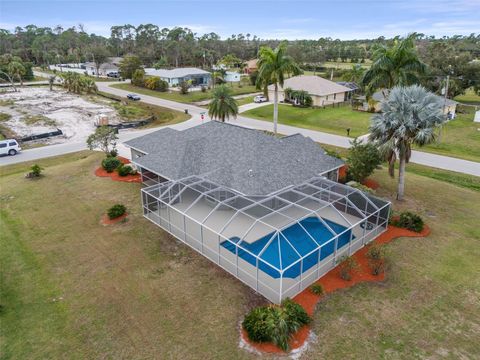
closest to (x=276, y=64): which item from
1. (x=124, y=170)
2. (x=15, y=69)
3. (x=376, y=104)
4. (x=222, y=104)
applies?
(x=222, y=104)

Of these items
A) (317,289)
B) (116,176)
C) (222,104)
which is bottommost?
(317,289)

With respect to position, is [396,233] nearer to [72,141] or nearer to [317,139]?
[317,139]

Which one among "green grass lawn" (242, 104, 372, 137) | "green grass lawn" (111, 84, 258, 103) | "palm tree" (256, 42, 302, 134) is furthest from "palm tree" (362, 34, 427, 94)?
"green grass lawn" (111, 84, 258, 103)

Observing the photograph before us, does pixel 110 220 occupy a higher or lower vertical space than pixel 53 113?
lower

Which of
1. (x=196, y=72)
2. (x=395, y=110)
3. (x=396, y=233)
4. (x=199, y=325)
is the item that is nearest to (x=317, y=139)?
(x=395, y=110)

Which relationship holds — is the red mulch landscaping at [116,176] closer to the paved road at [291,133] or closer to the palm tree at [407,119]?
the paved road at [291,133]

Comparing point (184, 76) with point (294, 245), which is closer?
point (294, 245)

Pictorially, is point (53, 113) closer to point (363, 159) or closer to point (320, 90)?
point (320, 90)

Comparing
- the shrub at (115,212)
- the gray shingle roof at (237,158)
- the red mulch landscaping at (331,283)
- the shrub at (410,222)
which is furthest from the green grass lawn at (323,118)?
the shrub at (115,212)

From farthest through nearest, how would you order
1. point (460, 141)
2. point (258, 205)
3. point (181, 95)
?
point (181, 95) < point (460, 141) < point (258, 205)
